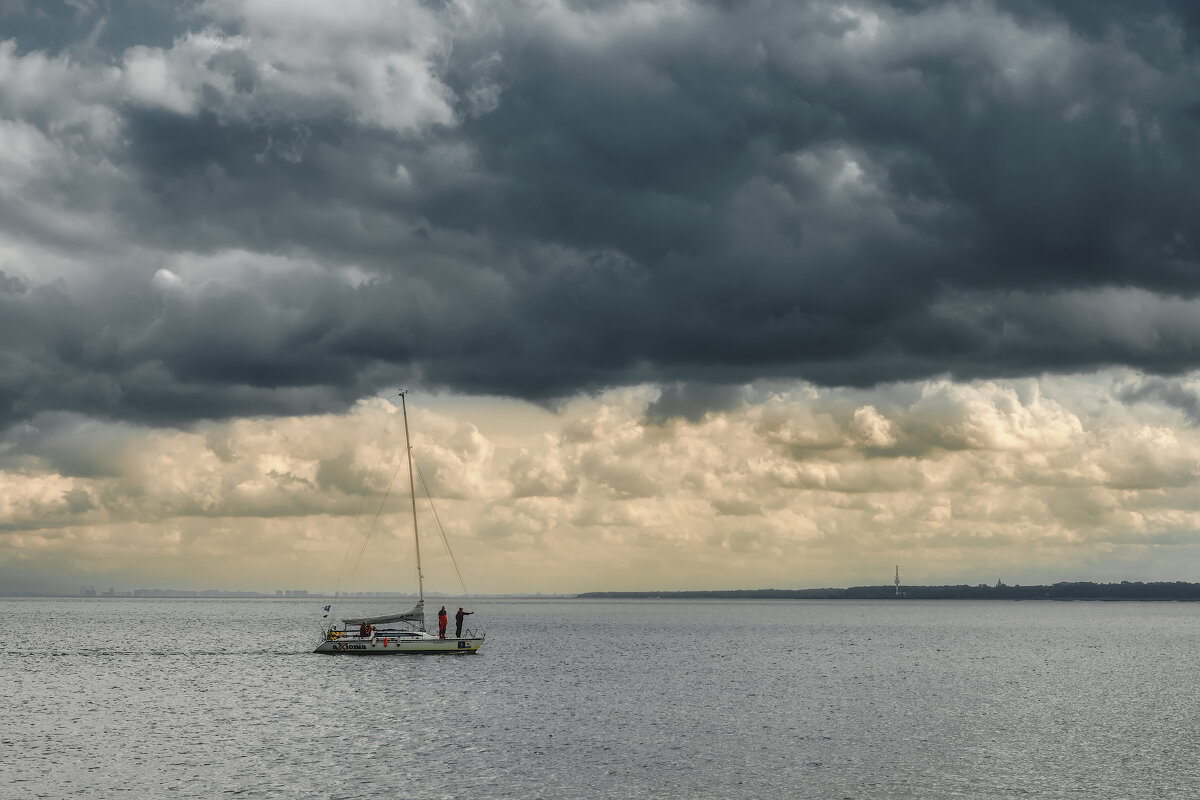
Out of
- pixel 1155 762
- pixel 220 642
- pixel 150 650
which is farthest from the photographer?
pixel 220 642

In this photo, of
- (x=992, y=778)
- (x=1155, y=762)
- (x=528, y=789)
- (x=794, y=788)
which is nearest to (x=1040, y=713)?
(x=1155, y=762)

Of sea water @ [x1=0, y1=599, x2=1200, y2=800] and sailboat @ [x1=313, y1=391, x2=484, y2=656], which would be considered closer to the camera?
sea water @ [x1=0, y1=599, x2=1200, y2=800]

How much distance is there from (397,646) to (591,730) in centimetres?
5765

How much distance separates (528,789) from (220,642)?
15394 cm

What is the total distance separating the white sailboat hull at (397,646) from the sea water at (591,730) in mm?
1911

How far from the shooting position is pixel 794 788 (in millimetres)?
51594

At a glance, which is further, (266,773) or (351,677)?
(351,677)

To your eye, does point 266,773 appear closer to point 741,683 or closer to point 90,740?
point 90,740

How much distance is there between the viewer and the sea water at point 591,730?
5269 cm

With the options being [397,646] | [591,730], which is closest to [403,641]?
[397,646]

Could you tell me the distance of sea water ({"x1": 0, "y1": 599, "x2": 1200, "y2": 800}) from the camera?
173 ft

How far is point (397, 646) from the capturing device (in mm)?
125188

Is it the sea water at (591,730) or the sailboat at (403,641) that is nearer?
the sea water at (591,730)

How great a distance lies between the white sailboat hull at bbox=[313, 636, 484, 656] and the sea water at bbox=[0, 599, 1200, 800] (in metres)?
1.91
